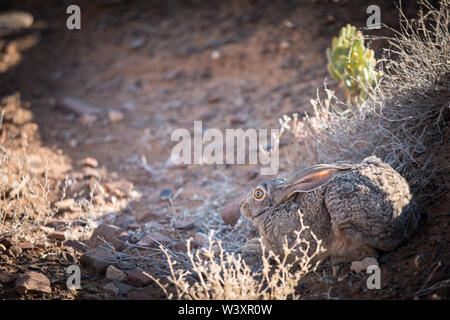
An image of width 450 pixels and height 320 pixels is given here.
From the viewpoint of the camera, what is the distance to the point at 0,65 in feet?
35.1

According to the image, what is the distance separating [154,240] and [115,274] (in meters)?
0.67

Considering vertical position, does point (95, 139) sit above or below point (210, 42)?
below

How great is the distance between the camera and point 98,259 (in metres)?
4.28

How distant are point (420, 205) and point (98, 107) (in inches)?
273

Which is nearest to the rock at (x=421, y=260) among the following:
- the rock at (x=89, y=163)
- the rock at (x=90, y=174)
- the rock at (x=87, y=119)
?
the rock at (x=90, y=174)

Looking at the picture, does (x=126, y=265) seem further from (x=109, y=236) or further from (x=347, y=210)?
(x=347, y=210)

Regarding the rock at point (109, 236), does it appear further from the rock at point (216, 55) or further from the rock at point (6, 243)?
the rock at point (216, 55)

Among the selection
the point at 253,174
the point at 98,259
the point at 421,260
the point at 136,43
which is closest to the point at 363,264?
the point at 421,260

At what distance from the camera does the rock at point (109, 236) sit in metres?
4.72

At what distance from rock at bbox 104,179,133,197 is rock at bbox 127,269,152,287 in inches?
84.0

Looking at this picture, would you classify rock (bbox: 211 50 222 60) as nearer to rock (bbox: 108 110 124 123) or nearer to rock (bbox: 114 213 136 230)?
rock (bbox: 108 110 124 123)
